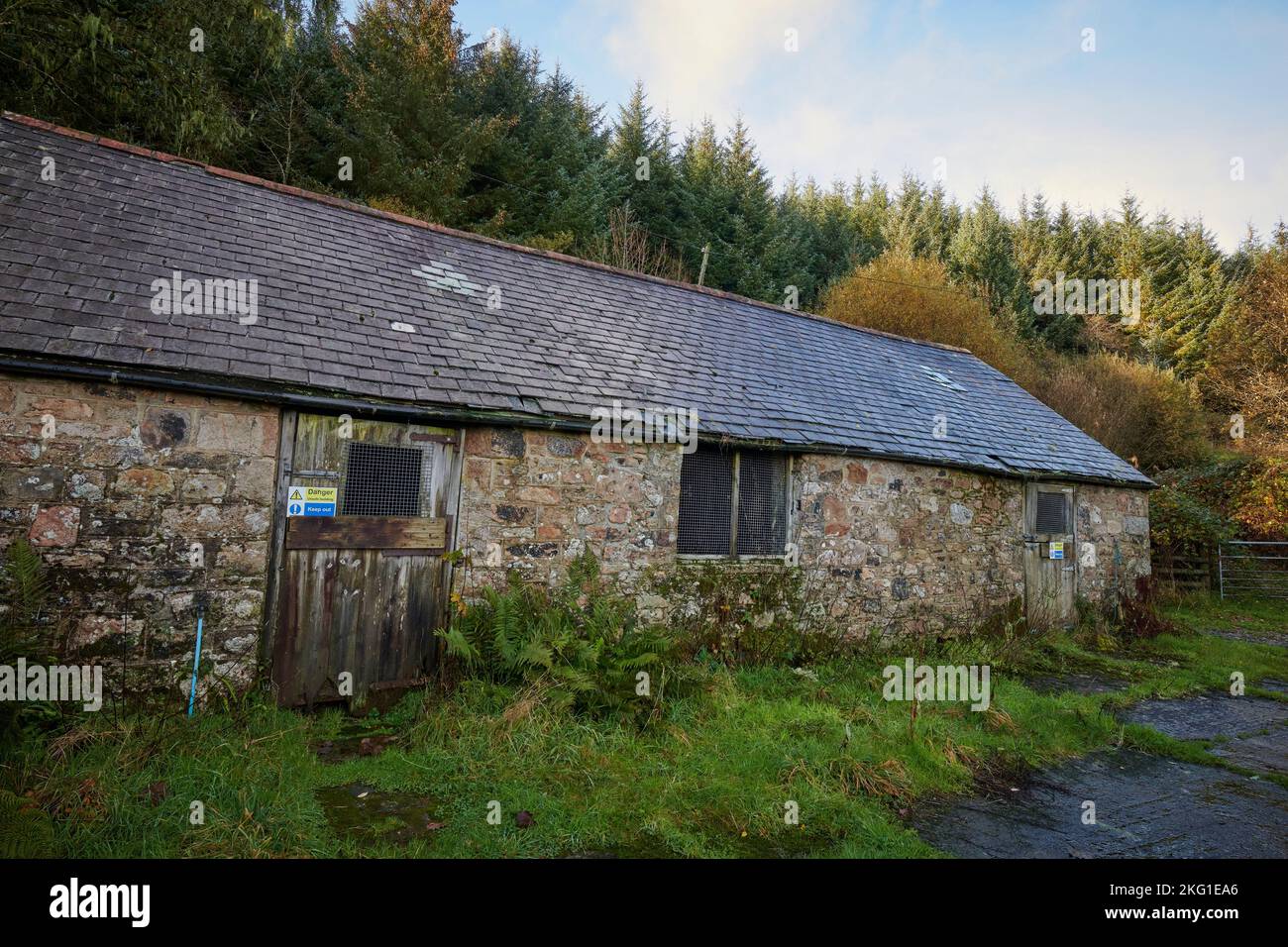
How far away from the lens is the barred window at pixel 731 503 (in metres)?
7.79

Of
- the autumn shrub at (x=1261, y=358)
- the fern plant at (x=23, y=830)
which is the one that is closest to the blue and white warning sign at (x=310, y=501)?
the fern plant at (x=23, y=830)

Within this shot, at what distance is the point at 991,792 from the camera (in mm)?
4922

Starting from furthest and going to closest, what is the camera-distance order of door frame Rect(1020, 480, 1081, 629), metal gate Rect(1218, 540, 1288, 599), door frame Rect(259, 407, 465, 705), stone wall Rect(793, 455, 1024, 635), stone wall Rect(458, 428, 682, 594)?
metal gate Rect(1218, 540, 1288, 599) < door frame Rect(1020, 480, 1081, 629) < stone wall Rect(793, 455, 1024, 635) < stone wall Rect(458, 428, 682, 594) < door frame Rect(259, 407, 465, 705)

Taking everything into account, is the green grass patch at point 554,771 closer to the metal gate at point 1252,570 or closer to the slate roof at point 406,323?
the slate roof at point 406,323

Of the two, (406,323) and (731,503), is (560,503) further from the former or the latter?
(406,323)

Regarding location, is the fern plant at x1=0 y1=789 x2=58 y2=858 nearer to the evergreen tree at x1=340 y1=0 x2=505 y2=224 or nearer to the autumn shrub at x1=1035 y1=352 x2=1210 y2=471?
the evergreen tree at x1=340 y1=0 x2=505 y2=224

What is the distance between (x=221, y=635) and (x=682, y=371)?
6.05m

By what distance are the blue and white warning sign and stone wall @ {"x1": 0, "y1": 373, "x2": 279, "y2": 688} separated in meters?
0.18

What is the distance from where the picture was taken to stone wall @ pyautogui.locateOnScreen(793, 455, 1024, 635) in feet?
27.8

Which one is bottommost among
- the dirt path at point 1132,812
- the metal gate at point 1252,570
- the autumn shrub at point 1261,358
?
the dirt path at point 1132,812

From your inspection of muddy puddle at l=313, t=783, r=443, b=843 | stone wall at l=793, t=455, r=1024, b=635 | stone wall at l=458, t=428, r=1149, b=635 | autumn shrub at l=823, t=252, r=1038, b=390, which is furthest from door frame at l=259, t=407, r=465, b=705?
autumn shrub at l=823, t=252, r=1038, b=390

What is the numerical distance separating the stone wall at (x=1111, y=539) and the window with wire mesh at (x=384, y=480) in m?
10.9

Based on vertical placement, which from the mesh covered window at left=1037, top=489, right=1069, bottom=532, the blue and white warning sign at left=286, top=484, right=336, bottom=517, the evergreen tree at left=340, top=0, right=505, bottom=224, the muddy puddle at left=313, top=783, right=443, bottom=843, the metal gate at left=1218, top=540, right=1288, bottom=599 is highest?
the evergreen tree at left=340, top=0, right=505, bottom=224
